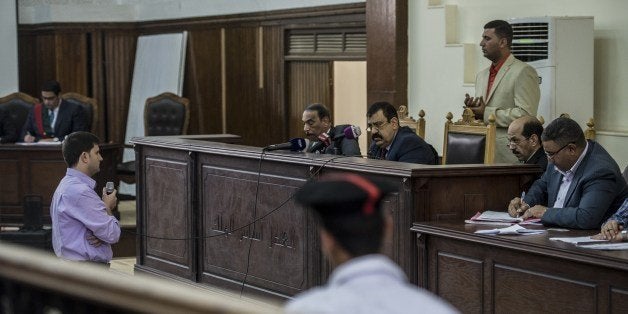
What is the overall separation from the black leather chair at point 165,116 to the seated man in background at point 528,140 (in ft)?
18.4

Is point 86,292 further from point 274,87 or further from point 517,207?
point 274,87

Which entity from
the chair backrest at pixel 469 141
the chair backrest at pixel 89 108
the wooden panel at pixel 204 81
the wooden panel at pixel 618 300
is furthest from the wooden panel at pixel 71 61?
the wooden panel at pixel 618 300

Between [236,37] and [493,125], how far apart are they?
566 centimetres

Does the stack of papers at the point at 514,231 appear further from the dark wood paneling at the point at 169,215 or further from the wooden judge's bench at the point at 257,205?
the dark wood paneling at the point at 169,215

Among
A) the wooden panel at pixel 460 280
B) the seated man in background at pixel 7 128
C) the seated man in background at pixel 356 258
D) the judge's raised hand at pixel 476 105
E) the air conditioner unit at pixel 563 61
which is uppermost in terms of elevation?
the air conditioner unit at pixel 563 61

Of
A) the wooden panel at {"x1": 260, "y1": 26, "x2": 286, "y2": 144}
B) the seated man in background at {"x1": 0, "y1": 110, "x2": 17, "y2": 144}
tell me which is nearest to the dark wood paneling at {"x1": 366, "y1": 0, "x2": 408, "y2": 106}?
the wooden panel at {"x1": 260, "y1": 26, "x2": 286, "y2": 144}

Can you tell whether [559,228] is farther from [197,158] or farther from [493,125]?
[197,158]

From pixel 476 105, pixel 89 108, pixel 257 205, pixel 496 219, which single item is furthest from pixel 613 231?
pixel 89 108

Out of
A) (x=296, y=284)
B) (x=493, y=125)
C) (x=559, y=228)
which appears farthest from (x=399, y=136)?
(x=559, y=228)

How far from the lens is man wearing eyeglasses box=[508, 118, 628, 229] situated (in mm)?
4895

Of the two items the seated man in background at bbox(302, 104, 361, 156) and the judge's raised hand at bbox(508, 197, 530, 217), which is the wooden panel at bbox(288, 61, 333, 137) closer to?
the seated man in background at bbox(302, 104, 361, 156)

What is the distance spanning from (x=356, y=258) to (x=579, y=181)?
3.24 meters

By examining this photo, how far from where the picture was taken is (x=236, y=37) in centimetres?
1174

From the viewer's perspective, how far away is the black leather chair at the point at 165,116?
11.1 m
